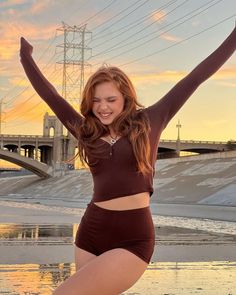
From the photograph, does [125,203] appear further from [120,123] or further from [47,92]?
[47,92]

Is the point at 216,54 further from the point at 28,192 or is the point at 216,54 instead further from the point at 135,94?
the point at 28,192

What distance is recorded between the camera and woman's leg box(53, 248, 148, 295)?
2534mm

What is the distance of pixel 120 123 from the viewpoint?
2.96m

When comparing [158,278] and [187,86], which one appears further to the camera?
[158,278]

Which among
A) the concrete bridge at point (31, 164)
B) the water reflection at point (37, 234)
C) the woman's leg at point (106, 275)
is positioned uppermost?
the concrete bridge at point (31, 164)

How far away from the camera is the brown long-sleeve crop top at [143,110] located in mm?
2877

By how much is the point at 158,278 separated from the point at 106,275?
4.92m

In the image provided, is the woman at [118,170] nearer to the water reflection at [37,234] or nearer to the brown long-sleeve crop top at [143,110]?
the brown long-sleeve crop top at [143,110]

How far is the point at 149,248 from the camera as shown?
276 cm

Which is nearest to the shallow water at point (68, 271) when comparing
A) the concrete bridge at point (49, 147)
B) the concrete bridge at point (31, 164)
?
the concrete bridge at point (49, 147)

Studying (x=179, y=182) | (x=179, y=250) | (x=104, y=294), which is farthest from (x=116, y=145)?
(x=179, y=182)

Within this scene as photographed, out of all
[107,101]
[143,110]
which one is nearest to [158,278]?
[143,110]

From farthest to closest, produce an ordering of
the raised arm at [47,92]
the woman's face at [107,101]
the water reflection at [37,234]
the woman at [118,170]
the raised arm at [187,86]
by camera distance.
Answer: the water reflection at [37,234], the raised arm at [47,92], the raised arm at [187,86], the woman's face at [107,101], the woman at [118,170]

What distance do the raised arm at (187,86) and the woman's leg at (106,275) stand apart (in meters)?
0.71
